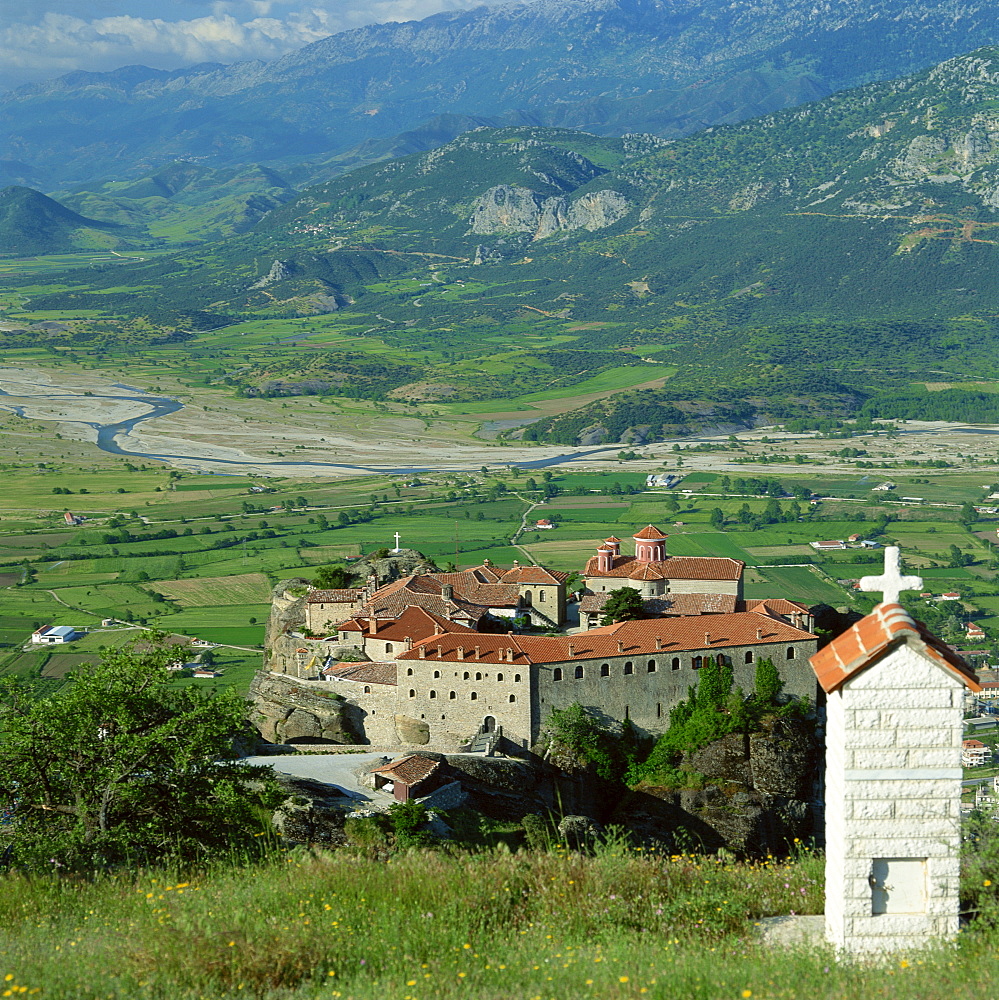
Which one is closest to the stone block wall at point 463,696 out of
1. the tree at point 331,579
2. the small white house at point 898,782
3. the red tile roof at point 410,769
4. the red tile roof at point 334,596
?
the red tile roof at point 410,769

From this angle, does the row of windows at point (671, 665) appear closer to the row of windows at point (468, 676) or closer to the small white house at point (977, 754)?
the row of windows at point (468, 676)

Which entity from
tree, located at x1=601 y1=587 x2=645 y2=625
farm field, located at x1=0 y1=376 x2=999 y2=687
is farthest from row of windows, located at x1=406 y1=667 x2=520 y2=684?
farm field, located at x1=0 y1=376 x2=999 y2=687

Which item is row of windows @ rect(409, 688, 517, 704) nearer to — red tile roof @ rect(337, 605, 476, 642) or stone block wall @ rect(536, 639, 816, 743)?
stone block wall @ rect(536, 639, 816, 743)

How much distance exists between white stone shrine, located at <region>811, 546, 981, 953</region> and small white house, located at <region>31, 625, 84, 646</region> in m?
103

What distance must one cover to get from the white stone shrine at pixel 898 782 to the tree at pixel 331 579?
55.8 meters

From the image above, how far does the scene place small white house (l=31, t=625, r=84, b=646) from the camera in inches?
4387

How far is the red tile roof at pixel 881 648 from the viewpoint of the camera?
650 inches

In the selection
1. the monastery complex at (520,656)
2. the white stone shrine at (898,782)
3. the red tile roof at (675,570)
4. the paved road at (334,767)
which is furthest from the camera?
the red tile roof at (675,570)

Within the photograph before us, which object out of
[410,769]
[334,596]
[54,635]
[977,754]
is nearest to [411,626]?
[334,596]

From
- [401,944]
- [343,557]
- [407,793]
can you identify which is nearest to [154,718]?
[401,944]

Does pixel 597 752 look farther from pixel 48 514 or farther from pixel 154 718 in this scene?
pixel 48 514

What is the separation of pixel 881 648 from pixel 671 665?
38.8 m

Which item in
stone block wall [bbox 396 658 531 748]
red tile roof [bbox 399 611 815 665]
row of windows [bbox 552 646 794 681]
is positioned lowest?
stone block wall [bbox 396 658 531 748]

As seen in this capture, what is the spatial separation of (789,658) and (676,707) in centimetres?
550
